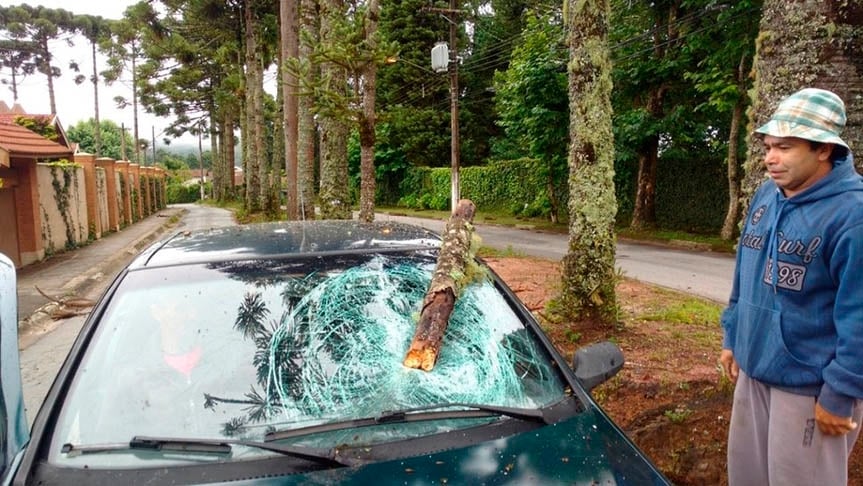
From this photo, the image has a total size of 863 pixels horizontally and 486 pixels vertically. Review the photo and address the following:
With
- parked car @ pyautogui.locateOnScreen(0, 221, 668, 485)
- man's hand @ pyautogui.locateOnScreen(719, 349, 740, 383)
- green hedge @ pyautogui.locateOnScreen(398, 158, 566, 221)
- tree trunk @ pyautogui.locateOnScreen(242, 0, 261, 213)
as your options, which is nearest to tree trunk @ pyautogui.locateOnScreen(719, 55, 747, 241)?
green hedge @ pyautogui.locateOnScreen(398, 158, 566, 221)

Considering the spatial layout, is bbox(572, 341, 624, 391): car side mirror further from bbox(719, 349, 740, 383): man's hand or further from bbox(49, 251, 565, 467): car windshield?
bbox(719, 349, 740, 383): man's hand

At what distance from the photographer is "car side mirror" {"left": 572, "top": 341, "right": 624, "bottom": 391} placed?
7.25 feet

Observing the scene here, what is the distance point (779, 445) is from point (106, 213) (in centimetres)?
2333

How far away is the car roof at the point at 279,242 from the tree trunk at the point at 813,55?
2.18 meters

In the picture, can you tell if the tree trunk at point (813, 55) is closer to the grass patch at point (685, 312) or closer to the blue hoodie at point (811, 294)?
the blue hoodie at point (811, 294)

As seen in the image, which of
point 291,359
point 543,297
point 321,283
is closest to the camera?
point 291,359

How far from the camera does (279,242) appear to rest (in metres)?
2.79

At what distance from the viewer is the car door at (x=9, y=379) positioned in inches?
94.5

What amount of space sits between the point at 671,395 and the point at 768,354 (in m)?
2.01

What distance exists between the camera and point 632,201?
1884cm

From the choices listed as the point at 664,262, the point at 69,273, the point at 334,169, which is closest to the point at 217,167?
the point at 69,273

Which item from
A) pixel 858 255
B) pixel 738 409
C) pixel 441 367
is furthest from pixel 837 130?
pixel 441 367

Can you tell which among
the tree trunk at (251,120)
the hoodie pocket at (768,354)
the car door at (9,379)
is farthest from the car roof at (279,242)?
the tree trunk at (251,120)

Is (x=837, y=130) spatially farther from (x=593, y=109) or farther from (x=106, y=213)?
(x=106, y=213)
